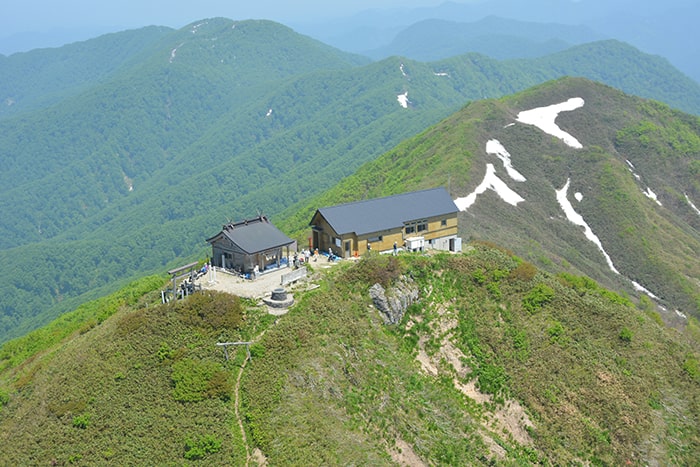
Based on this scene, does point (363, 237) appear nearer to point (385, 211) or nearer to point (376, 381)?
point (385, 211)

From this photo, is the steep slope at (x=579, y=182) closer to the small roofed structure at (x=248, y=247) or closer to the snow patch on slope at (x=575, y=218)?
the snow patch on slope at (x=575, y=218)

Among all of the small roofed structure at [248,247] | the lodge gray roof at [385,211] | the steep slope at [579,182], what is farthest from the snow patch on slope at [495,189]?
the small roofed structure at [248,247]

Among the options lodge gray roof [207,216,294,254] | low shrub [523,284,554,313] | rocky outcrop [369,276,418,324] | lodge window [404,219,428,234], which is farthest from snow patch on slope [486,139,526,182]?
lodge gray roof [207,216,294,254]

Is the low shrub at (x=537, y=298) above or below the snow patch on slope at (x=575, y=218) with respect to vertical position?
above

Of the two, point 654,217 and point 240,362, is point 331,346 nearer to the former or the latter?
point 240,362

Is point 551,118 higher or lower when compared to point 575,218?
higher

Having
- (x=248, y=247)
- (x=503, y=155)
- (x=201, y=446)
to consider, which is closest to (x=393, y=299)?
(x=248, y=247)
